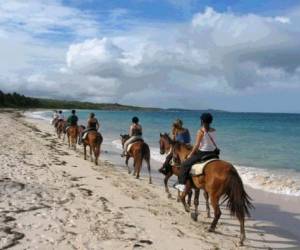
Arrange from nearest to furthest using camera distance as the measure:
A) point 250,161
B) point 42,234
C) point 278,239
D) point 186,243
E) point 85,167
Result: point 42,234 → point 186,243 → point 278,239 → point 85,167 → point 250,161

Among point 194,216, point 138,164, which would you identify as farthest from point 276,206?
point 138,164

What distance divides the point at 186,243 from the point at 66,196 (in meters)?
3.66

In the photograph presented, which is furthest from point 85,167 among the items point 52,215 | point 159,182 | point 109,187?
point 52,215

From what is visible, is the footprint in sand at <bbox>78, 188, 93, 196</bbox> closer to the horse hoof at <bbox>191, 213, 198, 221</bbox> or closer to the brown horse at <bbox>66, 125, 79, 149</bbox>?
the horse hoof at <bbox>191, 213, 198, 221</bbox>

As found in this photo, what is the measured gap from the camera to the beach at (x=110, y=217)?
754 cm

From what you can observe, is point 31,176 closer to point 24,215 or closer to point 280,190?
point 24,215

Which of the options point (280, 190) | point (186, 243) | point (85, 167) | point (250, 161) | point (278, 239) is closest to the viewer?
point (186, 243)

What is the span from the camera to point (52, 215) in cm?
859

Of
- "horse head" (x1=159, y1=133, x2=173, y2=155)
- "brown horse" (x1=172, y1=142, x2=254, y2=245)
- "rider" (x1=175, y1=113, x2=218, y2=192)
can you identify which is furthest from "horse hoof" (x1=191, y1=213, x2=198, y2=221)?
"horse head" (x1=159, y1=133, x2=173, y2=155)

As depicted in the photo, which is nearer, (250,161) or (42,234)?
(42,234)

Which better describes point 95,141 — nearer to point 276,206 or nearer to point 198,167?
point 276,206

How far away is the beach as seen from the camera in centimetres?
754

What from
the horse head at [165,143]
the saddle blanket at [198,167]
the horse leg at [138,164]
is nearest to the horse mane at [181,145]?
the horse head at [165,143]

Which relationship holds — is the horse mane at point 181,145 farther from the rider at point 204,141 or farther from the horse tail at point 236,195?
the horse tail at point 236,195
